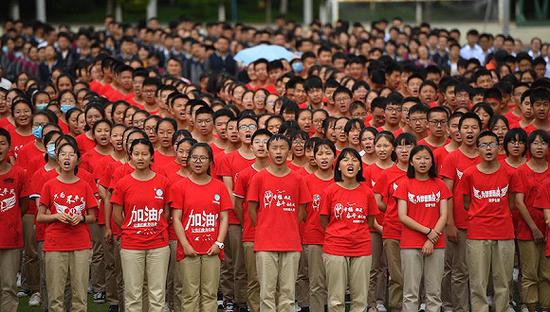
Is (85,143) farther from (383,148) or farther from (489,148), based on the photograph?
(489,148)

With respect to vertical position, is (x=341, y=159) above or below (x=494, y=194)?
above

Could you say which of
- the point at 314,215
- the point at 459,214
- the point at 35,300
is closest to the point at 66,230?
the point at 35,300

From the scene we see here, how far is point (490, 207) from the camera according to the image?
9875mm

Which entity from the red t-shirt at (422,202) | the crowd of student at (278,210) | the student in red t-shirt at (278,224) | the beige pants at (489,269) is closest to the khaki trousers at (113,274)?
the crowd of student at (278,210)

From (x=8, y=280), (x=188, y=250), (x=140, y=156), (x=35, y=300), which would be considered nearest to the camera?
(x=188, y=250)

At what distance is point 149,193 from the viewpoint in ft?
31.0

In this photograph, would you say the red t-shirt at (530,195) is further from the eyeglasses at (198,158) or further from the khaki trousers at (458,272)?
the eyeglasses at (198,158)

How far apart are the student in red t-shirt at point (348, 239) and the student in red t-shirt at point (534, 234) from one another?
1.64 metres

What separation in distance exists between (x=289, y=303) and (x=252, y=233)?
34.5 inches

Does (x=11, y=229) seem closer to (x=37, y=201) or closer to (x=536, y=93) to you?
(x=37, y=201)

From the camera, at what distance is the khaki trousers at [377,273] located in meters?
10.4

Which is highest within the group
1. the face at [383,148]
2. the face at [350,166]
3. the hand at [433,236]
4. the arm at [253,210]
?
the face at [383,148]

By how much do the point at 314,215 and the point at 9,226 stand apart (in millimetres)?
2812

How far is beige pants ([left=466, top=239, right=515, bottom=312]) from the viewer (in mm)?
9891
